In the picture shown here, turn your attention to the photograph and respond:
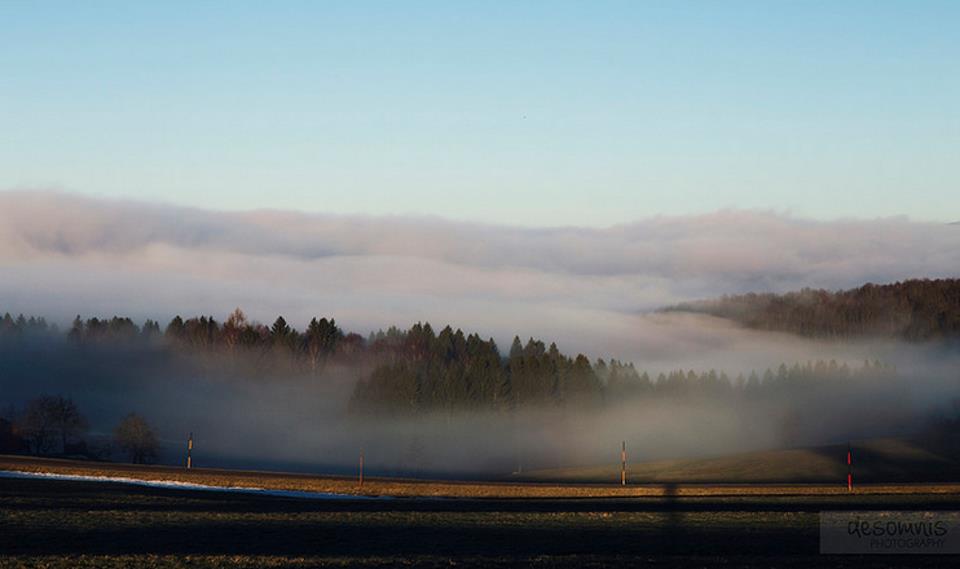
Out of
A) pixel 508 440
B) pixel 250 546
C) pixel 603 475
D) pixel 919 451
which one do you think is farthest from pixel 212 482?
pixel 508 440

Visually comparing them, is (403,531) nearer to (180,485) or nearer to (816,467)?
(180,485)

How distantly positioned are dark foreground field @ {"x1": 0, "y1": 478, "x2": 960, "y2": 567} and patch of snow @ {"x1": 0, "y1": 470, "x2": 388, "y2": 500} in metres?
3.72

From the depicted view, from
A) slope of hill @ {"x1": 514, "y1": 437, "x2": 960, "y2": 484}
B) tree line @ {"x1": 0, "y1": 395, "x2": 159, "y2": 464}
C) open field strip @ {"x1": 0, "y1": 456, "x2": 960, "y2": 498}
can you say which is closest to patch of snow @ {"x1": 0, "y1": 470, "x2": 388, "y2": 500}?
open field strip @ {"x1": 0, "y1": 456, "x2": 960, "y2": 498}

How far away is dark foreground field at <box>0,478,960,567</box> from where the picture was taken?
31250 mm

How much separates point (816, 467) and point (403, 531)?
239 feet

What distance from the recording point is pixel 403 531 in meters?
40.2

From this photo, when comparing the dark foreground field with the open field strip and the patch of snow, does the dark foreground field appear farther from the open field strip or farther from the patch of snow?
the open field strip

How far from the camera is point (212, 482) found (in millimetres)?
66625

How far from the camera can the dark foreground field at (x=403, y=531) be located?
31.2 metres

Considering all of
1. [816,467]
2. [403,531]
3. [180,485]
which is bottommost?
[816,467]

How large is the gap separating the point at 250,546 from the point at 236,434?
548 feet

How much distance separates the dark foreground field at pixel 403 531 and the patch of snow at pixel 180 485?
372 centimetres

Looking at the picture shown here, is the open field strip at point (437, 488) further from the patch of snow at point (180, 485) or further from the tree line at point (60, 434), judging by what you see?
the tree line at point (60, 434)

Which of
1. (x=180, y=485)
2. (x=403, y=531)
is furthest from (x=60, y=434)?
(x=403, y=531)
